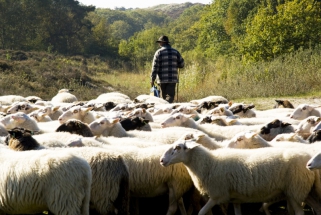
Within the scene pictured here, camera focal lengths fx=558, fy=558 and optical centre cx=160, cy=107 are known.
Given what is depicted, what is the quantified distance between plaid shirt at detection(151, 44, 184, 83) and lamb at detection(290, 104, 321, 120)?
→ 541 cm

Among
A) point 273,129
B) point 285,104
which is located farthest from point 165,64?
Answer: point 273,129

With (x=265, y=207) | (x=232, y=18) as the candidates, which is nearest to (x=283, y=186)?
(x=265, y=207)

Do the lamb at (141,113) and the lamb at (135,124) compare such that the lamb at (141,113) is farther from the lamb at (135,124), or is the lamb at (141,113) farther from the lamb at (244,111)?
the lamb at (244,111)

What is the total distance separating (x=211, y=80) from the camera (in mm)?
23094

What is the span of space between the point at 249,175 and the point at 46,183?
267cm

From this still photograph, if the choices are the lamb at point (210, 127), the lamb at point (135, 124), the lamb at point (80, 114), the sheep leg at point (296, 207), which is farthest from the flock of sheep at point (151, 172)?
the lamb at point (80, 114)

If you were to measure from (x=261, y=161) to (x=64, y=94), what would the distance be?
10.8 meters

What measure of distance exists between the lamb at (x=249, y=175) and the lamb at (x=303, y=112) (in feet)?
13.4

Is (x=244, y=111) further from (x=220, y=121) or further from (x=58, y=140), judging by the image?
(x=58, y=140)

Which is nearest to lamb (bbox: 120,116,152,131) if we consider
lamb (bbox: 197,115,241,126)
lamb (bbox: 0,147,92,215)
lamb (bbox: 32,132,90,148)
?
lamb (bbox: 197,115,241,126)

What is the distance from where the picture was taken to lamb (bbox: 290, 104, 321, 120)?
11.3 m

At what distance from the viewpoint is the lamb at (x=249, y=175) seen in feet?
23.5

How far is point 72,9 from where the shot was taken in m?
60.9

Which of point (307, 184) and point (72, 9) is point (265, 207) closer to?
point (307, 184)
